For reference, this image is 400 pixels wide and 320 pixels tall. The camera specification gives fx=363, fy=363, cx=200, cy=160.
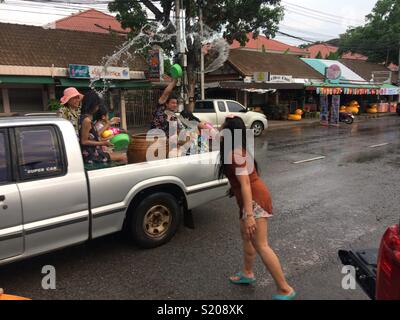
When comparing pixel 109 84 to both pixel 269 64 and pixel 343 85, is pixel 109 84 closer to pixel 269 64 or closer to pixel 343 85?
pixel 269 64

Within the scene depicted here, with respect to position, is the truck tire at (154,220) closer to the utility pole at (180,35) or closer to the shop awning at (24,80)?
the utility pole at (180,35)

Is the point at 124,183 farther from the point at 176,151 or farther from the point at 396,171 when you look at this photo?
the point at 396,171

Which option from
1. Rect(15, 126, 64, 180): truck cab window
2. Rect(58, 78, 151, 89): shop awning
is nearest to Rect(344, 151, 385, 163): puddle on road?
Rect(15, 126, 64, 180): truck cab window

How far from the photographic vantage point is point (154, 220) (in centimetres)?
434

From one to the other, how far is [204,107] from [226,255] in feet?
40.0

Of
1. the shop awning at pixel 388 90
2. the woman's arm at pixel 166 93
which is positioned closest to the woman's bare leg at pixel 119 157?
the woman's arm at pixel 166 93

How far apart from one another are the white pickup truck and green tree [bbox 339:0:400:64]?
89.9 ft

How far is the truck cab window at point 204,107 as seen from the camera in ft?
51.5

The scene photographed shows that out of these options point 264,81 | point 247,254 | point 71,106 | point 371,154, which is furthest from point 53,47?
point 247,254

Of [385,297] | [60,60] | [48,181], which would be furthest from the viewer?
[60,60]

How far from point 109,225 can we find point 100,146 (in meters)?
1.10

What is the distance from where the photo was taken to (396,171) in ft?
28.6

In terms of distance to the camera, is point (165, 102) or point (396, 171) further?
point (396, 171)
